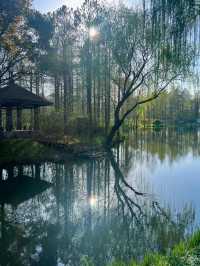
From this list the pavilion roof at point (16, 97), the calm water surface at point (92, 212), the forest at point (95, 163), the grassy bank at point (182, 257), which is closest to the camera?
the grassy bank at point (182, 257)

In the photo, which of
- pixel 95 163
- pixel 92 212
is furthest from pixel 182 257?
pixel 95 163

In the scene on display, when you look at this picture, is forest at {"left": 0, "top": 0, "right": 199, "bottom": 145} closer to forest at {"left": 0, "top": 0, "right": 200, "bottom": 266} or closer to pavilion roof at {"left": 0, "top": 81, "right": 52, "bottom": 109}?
forest at {"left": 0, "top": 0, "right": 200, "bottom": 266}

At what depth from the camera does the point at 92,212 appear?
830 cm

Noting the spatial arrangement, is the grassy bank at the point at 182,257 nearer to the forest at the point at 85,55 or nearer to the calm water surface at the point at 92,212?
the calm water surface at the point at 92,212

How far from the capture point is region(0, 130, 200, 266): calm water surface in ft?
19.3

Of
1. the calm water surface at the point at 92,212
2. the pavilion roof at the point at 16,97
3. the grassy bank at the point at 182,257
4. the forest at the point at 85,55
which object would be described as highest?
the forest at the point at 85,55

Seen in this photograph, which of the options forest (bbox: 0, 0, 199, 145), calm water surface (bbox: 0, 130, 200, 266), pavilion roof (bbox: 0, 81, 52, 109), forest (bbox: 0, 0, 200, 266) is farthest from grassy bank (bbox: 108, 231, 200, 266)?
pavilion roof (bbox: 0, 81, 52, 109)

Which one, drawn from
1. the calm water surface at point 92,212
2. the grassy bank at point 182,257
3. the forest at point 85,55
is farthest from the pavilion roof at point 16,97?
the grassy bank at point 182,257

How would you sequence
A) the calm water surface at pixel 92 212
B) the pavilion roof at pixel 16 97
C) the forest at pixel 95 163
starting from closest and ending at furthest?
1. the forest at pixel 95 163
2. the calm water surface at pixel 92 212
3. the pavilion roof at pixel 16 97

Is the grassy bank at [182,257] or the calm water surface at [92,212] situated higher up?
the grassy bank at [182,257]

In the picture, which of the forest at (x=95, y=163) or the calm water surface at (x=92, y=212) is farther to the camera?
the calm water surface at (x=92, y=212)

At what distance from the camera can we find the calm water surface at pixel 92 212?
5.89 m

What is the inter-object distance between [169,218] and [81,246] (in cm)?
279

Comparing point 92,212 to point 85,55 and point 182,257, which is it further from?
point 85,55
